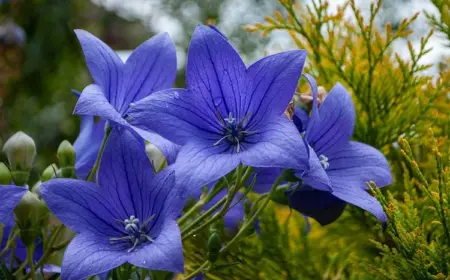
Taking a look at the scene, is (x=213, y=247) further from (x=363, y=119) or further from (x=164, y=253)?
(x=363, y=119)

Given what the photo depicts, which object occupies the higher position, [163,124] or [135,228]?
[163,124]

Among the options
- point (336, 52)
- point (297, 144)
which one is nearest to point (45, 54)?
point (336, 52)

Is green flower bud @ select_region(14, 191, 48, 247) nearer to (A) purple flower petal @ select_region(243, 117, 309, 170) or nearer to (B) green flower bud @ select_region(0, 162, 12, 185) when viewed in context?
(B) green flower bud @ select_region(0, 162, 12, 185)

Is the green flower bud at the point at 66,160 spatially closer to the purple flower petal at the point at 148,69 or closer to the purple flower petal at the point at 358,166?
the purple flower petal at the point at 148,69

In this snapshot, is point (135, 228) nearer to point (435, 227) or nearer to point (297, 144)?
point (297, 144)

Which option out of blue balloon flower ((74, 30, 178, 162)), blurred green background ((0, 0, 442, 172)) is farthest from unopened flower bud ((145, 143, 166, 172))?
blurred green background ((0, 0, 442, 172))

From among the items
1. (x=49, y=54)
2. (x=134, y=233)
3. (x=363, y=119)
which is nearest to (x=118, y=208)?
(x=134, y=233)

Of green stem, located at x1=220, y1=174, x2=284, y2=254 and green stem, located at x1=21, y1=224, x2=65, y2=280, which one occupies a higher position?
green stem, located at x1=220, y1=174, x2=284, y2=254
